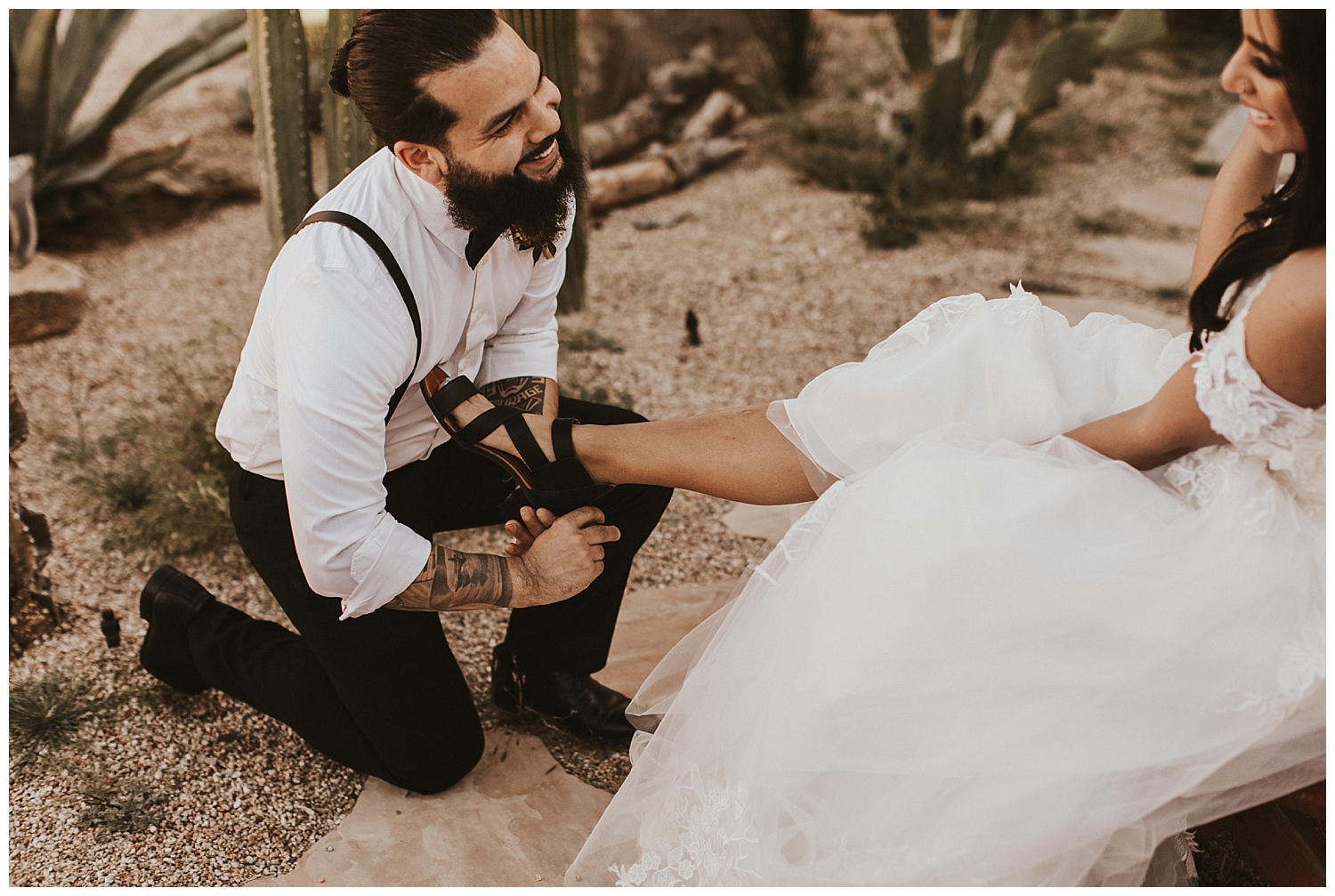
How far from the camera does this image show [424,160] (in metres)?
1.80

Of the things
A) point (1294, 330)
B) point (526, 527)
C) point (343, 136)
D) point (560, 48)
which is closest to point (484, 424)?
point (526, 527)

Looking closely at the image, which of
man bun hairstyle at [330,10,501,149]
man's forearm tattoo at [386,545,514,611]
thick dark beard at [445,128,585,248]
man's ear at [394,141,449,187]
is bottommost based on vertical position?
man's forearm tattoo at [386,545,514,611]

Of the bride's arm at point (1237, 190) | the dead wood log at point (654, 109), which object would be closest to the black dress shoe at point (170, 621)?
the bride's arm at point (1237, 190)

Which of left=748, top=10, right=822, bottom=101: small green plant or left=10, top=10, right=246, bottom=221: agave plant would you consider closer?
left=10, top=10, right=246, bottom=221: agave plant

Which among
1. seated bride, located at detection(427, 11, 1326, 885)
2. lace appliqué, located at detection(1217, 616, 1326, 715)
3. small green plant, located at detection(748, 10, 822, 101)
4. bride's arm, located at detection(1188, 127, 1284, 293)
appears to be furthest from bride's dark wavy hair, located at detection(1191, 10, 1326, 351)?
small green plant, located at detection(748, 10, 822, 101)

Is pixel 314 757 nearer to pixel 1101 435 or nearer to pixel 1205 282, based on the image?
pixel 1101 435

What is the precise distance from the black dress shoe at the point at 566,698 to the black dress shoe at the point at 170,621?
0.66 metres

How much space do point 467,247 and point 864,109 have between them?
445 centimetres

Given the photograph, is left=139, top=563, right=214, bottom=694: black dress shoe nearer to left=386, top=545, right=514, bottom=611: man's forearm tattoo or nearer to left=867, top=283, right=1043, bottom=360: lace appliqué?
left=386, top=545, right=514, bottom=611: man's forearm tattoo

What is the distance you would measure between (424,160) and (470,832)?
49.6 inches

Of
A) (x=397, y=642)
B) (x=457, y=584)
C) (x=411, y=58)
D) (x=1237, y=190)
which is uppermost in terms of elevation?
(x=411, y=58)

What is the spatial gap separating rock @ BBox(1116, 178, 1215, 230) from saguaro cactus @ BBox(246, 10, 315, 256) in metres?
3.93

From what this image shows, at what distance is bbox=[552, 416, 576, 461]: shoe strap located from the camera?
6.19 feet

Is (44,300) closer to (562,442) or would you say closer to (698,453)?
(562,442)
